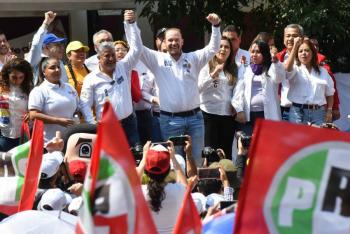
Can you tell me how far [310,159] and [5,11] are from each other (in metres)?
9.44

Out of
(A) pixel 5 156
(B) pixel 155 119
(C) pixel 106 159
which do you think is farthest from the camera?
(B) pixel 155 119

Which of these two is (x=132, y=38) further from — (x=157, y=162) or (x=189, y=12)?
(x=189, y=12)

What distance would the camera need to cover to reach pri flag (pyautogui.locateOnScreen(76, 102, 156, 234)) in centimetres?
368

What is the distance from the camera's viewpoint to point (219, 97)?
27.4 ft

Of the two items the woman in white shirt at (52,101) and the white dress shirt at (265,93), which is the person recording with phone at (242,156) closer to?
the white dress shirt at (265,93)

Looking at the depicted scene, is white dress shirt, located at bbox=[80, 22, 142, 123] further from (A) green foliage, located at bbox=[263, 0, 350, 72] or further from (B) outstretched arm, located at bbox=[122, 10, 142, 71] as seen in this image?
(A) green foliage, located at bbox=[263, 0, 350, 72]

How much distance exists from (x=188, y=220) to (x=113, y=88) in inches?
137

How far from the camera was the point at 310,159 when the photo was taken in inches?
146

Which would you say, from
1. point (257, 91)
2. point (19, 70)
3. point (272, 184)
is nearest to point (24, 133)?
point (19, 70)

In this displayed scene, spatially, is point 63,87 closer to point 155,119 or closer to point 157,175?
point 155,119

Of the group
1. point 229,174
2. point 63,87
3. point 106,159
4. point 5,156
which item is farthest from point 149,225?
point 63,87

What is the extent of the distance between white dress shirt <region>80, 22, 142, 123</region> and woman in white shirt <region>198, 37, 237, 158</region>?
1.00 metres

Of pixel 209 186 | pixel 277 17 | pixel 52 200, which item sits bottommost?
pixel 209 186

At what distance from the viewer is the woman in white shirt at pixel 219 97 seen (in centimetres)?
834
